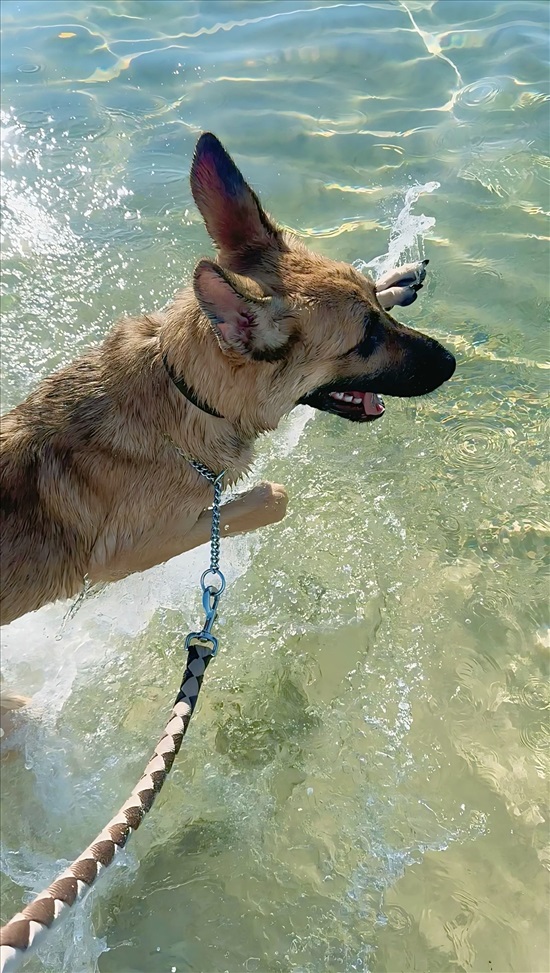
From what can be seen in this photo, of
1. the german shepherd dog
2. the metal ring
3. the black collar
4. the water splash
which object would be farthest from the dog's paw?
the metal ring

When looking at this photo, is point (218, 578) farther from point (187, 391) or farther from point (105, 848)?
point (105, 848)

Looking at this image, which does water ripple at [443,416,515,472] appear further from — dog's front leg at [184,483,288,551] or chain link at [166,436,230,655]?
chain link at [166,436,230,655]

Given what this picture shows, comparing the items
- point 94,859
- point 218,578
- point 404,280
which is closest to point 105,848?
point 94,859

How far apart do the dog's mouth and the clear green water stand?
1.16m

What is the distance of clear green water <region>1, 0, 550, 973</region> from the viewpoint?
125 inches

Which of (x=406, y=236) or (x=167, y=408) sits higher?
(x=167, y=408)

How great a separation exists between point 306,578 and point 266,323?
1881mm

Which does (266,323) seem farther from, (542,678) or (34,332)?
(34,332)

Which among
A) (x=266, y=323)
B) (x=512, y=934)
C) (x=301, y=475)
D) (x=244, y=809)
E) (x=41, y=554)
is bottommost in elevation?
(x=512, y=934)

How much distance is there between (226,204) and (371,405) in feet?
3.56

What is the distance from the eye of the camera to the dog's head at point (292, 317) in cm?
275

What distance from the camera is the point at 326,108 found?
264 inches

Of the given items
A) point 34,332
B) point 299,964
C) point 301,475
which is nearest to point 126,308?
point 34,332

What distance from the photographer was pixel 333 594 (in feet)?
13.4
